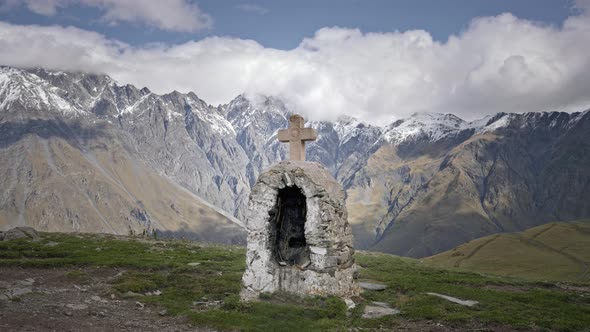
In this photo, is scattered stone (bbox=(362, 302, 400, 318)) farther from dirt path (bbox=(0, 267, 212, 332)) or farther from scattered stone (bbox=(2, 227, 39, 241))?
scattered stone (bbox=(2, 227, 39, 241))

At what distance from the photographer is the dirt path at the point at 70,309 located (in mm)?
17062

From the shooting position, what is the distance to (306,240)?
A: 24703 mm

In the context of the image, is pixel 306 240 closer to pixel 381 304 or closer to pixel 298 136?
pixel 381 304

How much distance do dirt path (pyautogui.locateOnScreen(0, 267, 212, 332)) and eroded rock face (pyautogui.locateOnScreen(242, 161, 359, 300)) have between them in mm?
5431

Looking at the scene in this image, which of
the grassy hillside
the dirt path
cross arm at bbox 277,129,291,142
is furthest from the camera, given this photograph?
the grassy hillside

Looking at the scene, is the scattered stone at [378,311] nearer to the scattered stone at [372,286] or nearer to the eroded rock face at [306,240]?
the eroded rock face at [306,240]

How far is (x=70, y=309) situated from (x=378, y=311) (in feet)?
42.1

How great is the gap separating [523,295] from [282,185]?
1397 centimetres

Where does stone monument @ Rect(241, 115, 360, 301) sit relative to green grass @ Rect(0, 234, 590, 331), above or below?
above

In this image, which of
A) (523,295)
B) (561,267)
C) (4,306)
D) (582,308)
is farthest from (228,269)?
(561,267)

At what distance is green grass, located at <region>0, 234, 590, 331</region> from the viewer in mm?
20219

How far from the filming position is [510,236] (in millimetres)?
91688

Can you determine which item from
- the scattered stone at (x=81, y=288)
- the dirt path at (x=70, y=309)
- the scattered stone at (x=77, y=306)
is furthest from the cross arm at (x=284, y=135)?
the scattered stone at (x=77, y=306)

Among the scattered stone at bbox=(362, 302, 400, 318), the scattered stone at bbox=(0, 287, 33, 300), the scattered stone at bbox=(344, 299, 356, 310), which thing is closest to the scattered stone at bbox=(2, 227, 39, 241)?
the scattered stone at bbox=(0, 287, 33, 300)
